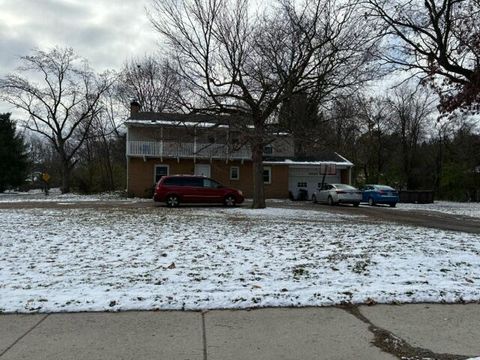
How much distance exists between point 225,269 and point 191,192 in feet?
58.8

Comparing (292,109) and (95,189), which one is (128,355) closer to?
(292,109)

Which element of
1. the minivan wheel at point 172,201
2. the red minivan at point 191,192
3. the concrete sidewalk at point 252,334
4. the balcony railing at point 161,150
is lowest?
the concrete sidewalk at point 252,334

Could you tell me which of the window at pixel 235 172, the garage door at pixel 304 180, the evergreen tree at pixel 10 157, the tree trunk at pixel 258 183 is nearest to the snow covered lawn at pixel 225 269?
the tree trunk at pixel 258 183

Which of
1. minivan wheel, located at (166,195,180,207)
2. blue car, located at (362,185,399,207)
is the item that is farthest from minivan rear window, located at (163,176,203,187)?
blue car, located at (362,185,399,207)

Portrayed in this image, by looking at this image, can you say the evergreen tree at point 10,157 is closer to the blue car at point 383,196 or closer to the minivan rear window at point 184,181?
the minivan rear window at point 184,181

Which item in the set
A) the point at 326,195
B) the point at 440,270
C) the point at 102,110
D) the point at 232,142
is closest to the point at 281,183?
the point at 326,195

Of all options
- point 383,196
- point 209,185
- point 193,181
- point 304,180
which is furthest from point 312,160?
point 193,181

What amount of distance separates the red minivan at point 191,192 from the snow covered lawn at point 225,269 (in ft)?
42.5

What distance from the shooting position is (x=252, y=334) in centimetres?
500

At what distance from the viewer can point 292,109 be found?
23.0 metres

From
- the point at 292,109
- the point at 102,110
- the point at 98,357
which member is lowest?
the point at 98,357

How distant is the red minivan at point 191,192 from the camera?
25.1 meters

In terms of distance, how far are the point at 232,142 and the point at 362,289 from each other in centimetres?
1767

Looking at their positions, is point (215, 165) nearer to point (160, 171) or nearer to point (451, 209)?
point (160, 171)
